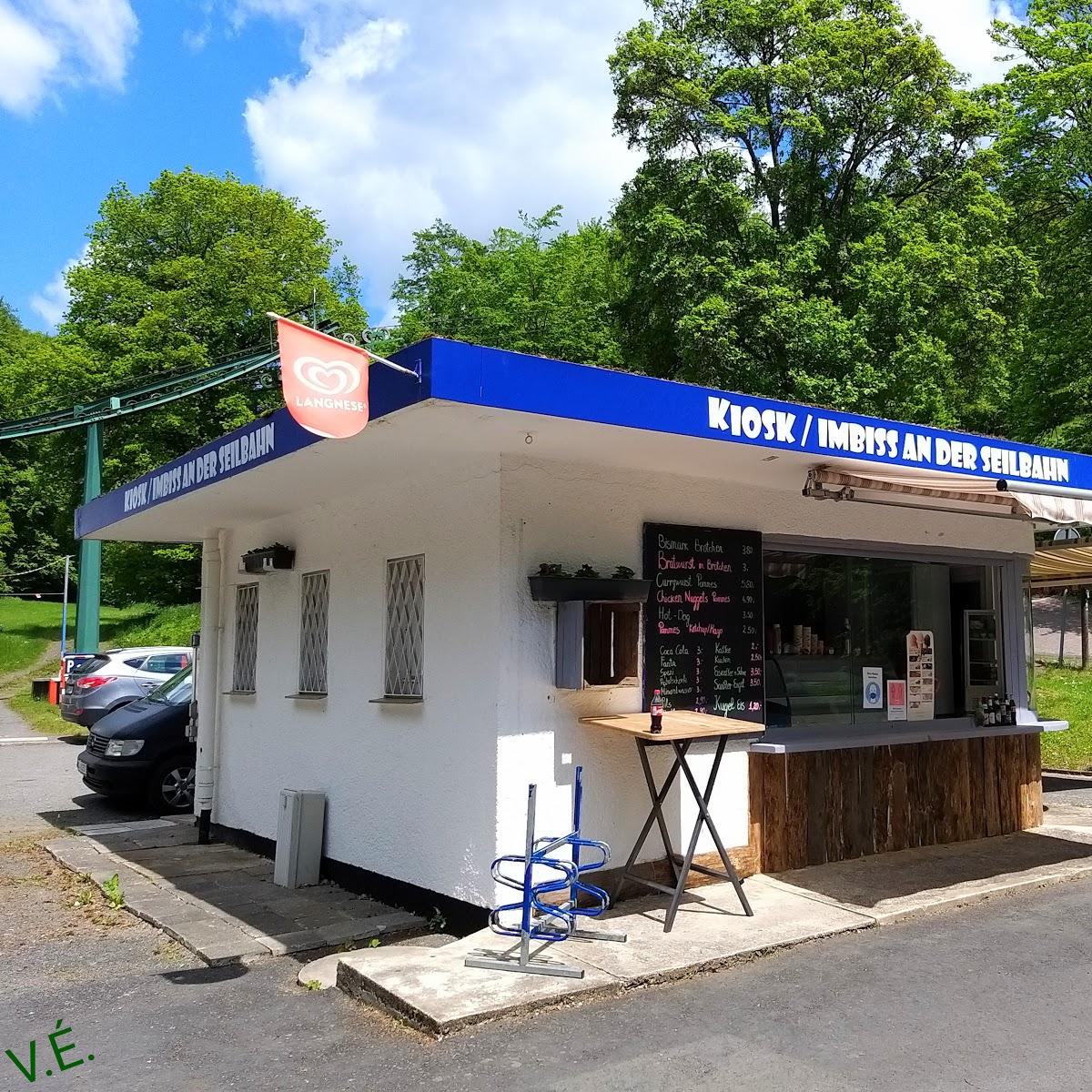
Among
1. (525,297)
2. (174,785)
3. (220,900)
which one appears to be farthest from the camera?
(525,297)

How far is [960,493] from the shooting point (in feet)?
20.2

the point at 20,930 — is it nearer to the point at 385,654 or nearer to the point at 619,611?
the point at 385,654

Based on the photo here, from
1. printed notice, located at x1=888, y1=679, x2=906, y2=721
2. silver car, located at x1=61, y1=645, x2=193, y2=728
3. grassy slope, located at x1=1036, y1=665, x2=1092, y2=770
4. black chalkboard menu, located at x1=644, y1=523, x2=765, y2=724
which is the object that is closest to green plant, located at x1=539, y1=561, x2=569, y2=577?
black chalkboard menu, located at x1=644, y1=523, x2=765, y2=724

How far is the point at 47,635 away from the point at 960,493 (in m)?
43.4

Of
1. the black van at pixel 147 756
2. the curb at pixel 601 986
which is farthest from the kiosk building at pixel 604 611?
the black van at pixel 147 756

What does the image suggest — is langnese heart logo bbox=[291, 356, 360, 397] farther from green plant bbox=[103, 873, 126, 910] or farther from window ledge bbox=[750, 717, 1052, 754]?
green plant bbox=[103, 873, 126, 910]

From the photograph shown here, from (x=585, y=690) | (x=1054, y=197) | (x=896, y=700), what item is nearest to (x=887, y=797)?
(x=896, y=700)

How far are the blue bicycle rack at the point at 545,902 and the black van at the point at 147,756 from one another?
5.96 meters

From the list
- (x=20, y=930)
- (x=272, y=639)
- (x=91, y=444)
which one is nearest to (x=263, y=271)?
(x=91, y=444)

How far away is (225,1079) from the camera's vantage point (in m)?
4.05

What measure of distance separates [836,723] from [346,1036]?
437 cm

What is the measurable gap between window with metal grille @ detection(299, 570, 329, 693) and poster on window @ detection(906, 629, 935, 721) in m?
4.46

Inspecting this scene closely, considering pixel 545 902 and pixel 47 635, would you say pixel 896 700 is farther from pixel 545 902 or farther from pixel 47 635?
pixel 47 635

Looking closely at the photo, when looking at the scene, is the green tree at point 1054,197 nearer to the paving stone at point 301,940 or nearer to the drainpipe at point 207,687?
the drainpipe at point 207,687
